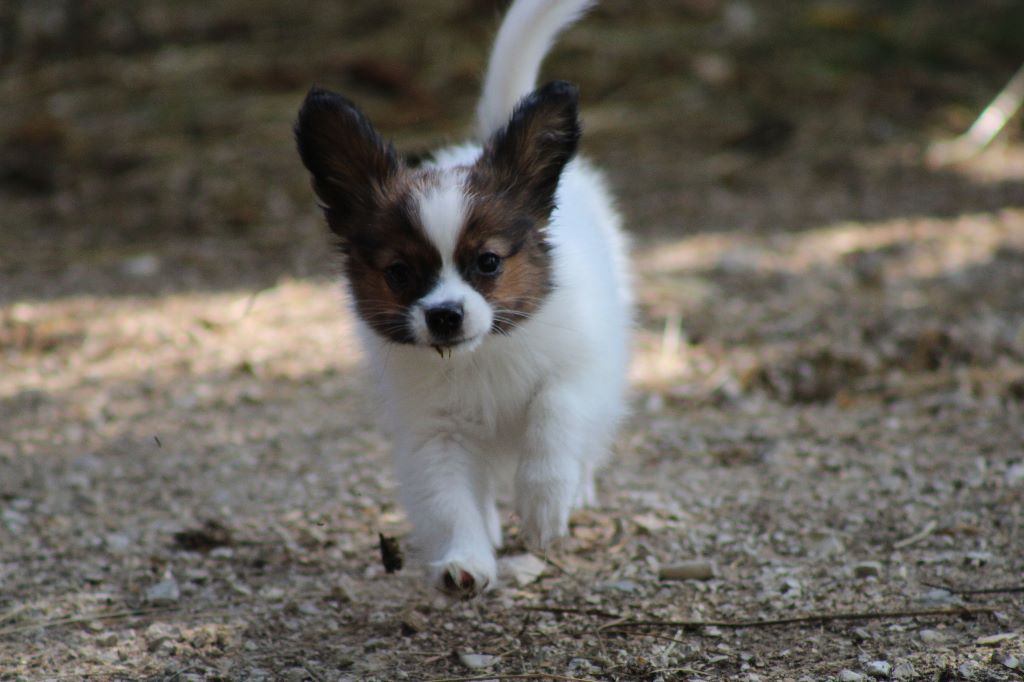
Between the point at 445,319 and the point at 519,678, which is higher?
the point at 445,319

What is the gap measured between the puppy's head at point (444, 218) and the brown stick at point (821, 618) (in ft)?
3.11

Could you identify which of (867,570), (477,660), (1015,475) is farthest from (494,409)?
Answer: (1015,475)

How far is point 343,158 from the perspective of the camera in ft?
11.9

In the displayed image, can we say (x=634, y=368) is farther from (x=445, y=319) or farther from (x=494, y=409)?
(x=445, y=319)

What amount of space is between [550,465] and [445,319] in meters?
0.55

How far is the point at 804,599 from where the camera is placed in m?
3.54

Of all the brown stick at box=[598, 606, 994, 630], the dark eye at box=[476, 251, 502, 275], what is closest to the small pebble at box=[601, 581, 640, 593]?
the brown stick at box=[598, 606, 994, 630]

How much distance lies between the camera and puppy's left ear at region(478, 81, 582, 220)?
11.8 feet

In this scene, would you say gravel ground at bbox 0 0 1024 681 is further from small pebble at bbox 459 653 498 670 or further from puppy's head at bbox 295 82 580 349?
puppy's head at bbox 295 82 580 349

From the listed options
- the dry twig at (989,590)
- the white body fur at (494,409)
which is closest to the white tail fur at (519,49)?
the white body fur at (494,409)

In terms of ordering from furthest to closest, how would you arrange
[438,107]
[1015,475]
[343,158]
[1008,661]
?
[438,107] → [1015,475] → [343,158] → [1008,661]

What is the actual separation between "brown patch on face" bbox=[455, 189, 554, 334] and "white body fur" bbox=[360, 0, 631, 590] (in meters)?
0.04

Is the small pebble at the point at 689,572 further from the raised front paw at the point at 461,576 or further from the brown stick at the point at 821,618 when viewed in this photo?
the raised front paw at the point at 461,576

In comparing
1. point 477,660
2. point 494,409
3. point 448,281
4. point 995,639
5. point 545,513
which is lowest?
point 477,660
